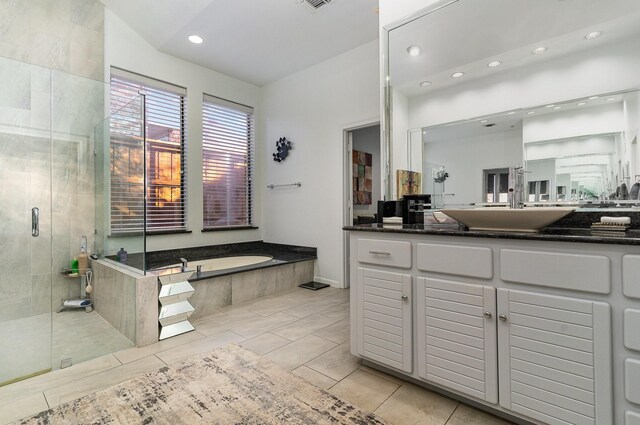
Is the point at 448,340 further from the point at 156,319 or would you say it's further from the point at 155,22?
the point at 155,22

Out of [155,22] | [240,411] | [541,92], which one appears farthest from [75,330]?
[541,92]

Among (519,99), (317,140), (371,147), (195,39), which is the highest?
(195,39)

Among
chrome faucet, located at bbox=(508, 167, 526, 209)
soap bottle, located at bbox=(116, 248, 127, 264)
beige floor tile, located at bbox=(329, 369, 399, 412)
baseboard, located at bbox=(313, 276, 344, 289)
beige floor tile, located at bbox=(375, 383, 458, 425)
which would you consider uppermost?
chrome faucet, located at bbox=(508, 167, 526, 209)

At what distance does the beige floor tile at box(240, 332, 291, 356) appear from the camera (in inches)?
87.1

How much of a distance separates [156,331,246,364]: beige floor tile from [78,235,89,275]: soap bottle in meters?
1.53

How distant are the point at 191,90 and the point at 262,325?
3.27 metres

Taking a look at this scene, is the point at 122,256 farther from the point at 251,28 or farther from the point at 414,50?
the point at 414,50

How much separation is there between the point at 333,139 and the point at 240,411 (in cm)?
330

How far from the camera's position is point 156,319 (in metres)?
2.40

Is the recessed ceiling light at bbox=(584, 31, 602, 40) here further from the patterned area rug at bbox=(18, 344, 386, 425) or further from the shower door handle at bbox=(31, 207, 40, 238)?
the shower door handle at bbox=(31, 207, 40, 238)

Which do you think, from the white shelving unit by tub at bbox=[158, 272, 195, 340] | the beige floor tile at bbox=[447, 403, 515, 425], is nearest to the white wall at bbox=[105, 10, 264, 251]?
the white shelving unit by tub at bbox=[158, 272, 195, 340]

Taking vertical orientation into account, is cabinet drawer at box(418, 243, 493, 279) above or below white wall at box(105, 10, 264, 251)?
below

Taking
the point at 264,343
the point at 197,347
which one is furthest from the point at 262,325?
the point at 197,347

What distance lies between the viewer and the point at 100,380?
1848 mm
